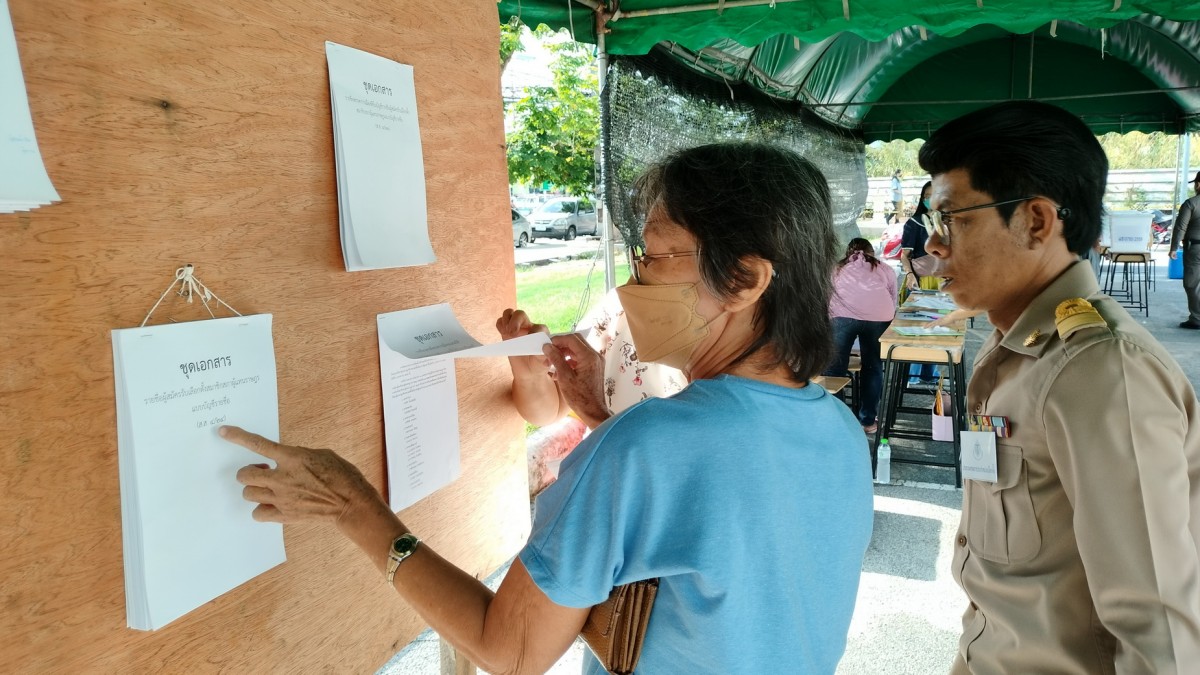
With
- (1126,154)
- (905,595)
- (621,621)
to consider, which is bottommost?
(905,595)

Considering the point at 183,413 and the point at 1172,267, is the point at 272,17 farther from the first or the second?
the point at 1172,267

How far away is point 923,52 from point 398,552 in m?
9.63

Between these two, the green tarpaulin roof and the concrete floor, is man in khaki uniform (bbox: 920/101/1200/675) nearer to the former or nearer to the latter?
the concrete floor

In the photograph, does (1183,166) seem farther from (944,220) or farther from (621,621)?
(621,621)

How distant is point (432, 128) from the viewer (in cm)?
120

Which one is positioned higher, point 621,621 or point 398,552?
point 398,552

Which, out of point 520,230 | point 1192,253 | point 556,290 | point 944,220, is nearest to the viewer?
point 944,220

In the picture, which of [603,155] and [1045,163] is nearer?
[1045,163]

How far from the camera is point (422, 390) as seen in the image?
3.99 ft

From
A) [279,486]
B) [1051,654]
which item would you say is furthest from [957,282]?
[279,486]

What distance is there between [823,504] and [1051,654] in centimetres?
61

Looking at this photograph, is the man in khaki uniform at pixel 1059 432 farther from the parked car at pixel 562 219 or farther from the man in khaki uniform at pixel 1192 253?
the parked car at pixel 562 219

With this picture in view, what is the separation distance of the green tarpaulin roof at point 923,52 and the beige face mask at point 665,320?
5.99 feet

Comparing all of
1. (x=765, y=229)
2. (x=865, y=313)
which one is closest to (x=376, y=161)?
(x=765, y=229)
